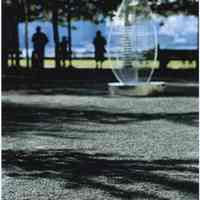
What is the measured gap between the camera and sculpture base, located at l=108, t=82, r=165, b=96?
617 inches

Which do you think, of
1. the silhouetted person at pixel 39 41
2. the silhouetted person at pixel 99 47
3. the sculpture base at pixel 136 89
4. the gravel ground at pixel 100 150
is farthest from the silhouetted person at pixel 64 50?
the gravel ground at pixel 100 150

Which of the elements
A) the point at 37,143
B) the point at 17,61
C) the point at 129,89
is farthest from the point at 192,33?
the point at 37,143

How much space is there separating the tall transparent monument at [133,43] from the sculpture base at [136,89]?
427 mm

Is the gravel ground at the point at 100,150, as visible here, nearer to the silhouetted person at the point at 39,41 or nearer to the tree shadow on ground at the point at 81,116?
the tree shadow on ground at the point at 81,116

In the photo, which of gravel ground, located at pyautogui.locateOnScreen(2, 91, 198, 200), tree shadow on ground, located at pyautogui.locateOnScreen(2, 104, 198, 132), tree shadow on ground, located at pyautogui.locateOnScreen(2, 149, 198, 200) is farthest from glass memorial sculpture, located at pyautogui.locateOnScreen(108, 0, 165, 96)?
tree shadow on ground, located at pyautogui.locateOnScreen(2, 149, 198, 200)

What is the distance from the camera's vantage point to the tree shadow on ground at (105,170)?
21.1ft

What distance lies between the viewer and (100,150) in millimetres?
8523

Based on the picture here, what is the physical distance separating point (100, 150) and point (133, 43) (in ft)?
24.7

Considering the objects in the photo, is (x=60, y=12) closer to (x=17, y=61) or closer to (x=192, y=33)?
(x=17, y=61)

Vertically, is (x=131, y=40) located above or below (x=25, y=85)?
above

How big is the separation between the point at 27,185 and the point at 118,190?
92 centimetres

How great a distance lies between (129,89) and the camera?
1573 centimetres

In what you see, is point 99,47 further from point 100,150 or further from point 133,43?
point 100,150

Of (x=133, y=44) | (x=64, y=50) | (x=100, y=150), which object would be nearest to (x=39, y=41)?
(x=64, y=50)
